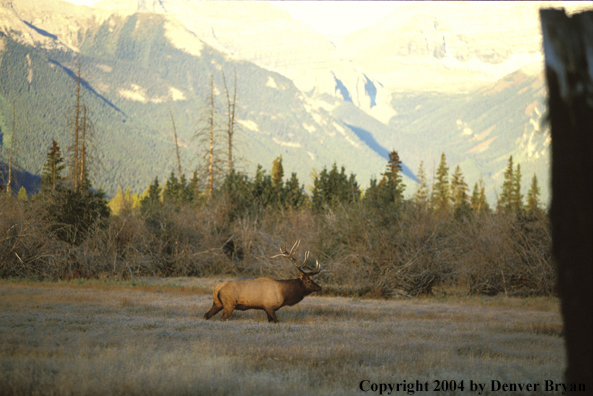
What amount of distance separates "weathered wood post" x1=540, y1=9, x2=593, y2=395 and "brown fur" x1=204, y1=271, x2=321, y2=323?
851 cm

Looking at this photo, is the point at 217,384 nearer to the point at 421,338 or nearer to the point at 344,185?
the point at 421,338

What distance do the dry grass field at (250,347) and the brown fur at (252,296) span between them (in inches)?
15.3

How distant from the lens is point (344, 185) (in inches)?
2452

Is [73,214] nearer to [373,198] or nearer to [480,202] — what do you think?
[373,198]

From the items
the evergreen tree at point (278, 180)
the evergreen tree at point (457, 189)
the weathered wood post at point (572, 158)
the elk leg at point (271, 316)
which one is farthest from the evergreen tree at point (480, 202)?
the weathered wood post at point (572, 158)

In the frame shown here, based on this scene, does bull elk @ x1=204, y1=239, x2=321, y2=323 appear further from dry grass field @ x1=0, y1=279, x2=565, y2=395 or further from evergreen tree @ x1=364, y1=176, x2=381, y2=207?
evergreen tree @ x1=364, y1=176, x2=381, y2=207

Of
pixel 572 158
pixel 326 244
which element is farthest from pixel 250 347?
pixel 326 244

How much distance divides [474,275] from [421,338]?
11.9 metres

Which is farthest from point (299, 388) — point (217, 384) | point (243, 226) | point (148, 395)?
point (243, 226)

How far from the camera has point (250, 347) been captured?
9.76 meters

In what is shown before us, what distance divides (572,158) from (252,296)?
900 cm

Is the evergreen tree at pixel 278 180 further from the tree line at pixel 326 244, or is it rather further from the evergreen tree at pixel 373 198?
the evergreen tree at pixel 373 198

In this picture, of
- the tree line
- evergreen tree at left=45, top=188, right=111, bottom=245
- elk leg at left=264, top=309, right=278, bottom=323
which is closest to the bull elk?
elk leg at left=264, top=309, right=278, bottom=323

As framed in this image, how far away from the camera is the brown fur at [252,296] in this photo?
12.9 metres
